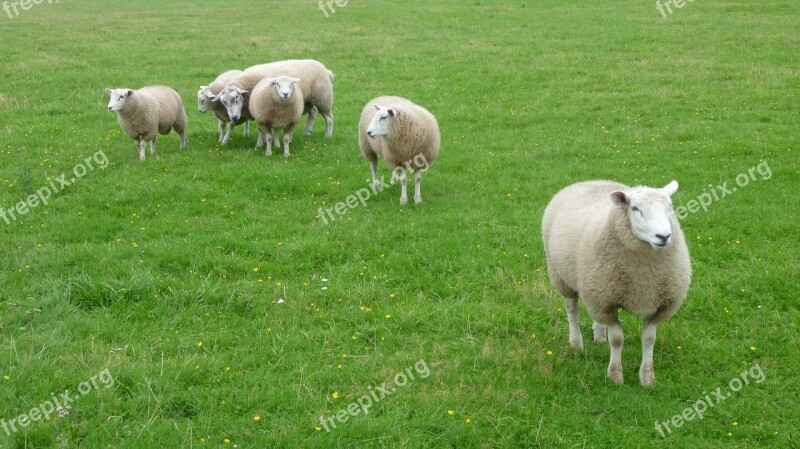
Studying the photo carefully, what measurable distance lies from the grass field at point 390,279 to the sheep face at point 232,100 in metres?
0.72

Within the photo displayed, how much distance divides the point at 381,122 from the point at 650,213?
5821 millimetres

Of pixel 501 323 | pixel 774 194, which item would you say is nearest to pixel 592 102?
pixel 774 194

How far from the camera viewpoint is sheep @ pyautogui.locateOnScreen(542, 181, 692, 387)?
17.6ft

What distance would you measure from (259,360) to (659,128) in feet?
35.6

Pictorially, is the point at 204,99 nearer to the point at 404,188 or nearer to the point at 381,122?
the point at 381,122

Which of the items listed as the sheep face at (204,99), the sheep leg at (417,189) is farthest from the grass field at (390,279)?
the sheep face at (204,99)

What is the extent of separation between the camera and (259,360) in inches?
249

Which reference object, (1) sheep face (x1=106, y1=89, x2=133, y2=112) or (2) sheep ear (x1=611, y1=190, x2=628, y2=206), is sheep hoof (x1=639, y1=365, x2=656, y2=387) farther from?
(1) sheep face (x1=106, y1=89, x2=133, y2=112)

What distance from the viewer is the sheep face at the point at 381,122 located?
34.1 ft

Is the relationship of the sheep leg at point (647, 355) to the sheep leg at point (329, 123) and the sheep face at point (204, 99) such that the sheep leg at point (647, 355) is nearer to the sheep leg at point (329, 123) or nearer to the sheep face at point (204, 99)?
the sheep leg at point (329, 123)

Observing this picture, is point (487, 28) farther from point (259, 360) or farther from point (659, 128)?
point (259, 360)

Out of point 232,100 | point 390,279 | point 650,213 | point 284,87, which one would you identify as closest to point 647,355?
point 650,213

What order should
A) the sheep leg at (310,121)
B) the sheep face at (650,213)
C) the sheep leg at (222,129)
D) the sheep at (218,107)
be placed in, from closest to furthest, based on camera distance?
the sheep face at (650,213) < the sheep at (218,107) < the sheep leg at (222,129) < the sheep leg at (310,121)

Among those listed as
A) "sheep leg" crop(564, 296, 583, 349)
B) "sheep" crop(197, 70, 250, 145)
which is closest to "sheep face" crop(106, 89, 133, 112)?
"sheep" crop(197, 70, 250, 145)
